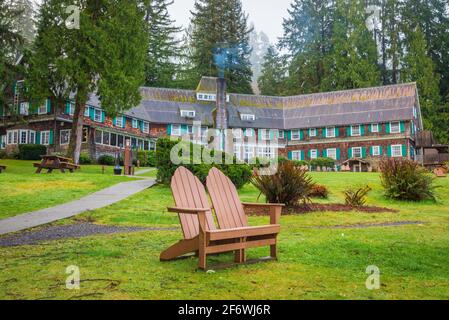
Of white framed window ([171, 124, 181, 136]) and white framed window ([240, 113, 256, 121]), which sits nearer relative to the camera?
white framed window ([171, 124, 181, 136])

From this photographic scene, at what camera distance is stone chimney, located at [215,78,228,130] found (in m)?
40.1

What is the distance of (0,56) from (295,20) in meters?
46.6

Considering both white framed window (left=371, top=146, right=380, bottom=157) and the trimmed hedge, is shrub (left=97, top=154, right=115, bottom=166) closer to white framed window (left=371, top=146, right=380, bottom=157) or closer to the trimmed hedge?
the trimmed hedge

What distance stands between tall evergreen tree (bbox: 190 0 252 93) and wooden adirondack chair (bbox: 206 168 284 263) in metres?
46.2

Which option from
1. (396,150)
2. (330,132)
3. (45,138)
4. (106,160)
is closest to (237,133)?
(330,132)

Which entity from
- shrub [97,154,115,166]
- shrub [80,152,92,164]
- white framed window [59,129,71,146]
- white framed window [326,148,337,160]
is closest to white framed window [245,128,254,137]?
white framed window [326,148,337,160]

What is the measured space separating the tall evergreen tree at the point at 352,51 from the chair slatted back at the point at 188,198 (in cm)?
4483

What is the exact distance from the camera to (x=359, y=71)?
4794 cm

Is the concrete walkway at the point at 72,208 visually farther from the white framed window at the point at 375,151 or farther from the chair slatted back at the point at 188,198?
the white framed window at the point at 375,151

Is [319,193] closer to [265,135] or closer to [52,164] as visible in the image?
[52,164]

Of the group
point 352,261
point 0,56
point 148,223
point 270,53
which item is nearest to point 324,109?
point 270,53

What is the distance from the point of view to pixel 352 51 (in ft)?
157

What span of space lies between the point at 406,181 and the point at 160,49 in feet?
139

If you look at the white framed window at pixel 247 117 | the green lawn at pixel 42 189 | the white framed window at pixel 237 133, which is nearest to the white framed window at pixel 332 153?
the white framed window at pixel 247 117
